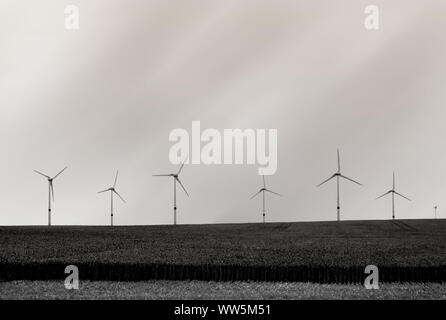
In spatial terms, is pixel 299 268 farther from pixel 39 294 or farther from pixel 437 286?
pixel 39 294

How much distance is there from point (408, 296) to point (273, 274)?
394 inches

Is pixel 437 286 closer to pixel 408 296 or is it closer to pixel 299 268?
pixel 408 296

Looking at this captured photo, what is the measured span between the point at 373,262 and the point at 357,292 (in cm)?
730
